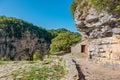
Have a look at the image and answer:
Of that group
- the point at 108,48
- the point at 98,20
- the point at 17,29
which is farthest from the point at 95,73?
the point at 17,29

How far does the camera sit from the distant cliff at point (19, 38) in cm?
7906

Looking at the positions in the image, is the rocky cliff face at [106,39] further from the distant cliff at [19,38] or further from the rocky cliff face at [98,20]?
the distant cliff at [19,38]

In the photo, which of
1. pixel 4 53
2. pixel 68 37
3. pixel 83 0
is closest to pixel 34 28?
pixel 4 53

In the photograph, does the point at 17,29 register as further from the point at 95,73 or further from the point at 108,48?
the point at 95,73

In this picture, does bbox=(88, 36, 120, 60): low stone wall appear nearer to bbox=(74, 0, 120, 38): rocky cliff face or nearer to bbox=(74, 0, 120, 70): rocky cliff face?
bbox=(74, 0, 120, 70): rocky cliff face

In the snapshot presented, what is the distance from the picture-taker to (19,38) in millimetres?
96500

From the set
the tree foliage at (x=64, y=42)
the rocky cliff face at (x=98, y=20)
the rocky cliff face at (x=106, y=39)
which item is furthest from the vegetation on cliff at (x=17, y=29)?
the rocky cliff face at (x=106, y=39)

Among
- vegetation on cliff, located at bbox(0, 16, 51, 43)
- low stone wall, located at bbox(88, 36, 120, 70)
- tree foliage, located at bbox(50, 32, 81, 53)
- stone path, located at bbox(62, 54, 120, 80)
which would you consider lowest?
stone path, located at bbox(62, 54, 120, 80)

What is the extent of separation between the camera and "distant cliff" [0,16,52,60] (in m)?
79.1

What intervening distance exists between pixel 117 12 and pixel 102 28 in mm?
5602

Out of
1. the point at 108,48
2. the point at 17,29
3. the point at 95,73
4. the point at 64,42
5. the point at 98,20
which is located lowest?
the point at 95,73

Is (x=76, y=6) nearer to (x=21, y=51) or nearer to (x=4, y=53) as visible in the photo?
(x=21, y=51)

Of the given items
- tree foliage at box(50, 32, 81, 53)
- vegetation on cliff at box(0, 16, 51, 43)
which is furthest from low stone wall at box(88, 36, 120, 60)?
vegetation on cliff at box(0, 16, 51, 43)

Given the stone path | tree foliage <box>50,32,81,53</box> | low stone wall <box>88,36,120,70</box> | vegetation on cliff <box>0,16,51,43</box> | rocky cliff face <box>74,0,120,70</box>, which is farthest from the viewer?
vegetation on cliff <box>0,16,51,43</box>
